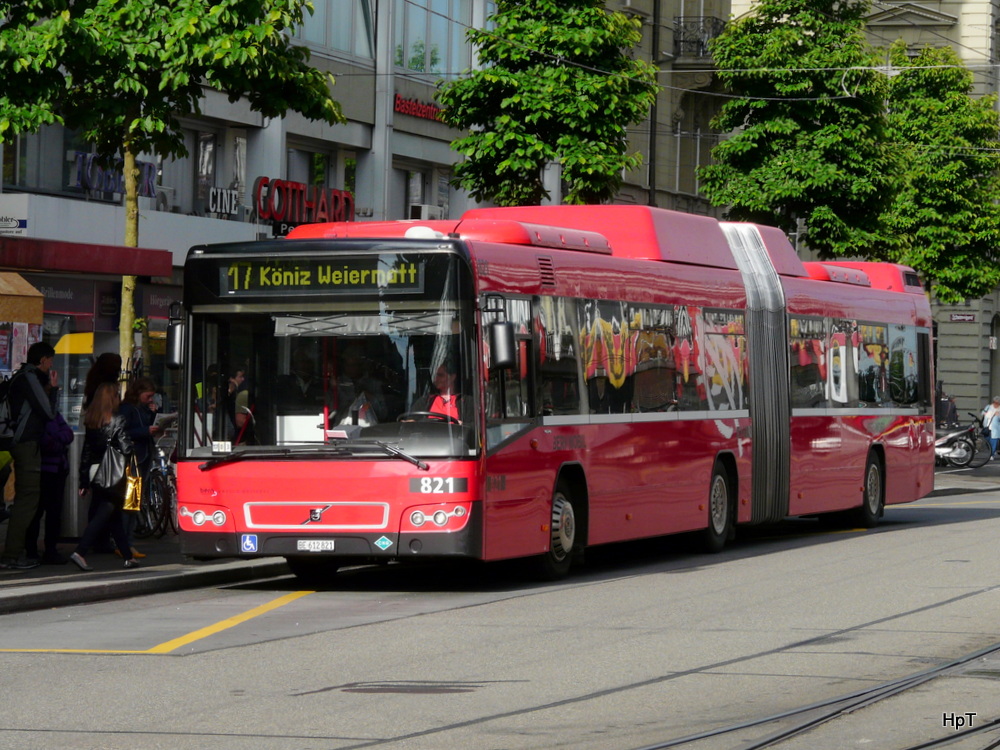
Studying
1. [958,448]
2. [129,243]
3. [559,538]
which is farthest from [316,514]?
[958,448]

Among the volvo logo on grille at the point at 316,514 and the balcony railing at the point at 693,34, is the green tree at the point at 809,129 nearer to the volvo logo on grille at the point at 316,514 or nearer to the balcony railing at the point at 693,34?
the balcony railing at the point at 693,34

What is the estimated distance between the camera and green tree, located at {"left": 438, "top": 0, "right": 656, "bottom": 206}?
27641mm

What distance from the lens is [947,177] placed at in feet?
158

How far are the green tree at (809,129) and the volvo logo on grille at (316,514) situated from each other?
78.8ft

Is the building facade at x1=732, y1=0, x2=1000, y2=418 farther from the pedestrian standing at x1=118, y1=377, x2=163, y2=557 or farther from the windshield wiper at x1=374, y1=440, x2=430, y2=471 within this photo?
the windshield wiper at x1=374, y1=440, x2=430, y2=471

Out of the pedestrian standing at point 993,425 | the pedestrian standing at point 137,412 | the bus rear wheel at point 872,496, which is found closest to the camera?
the pedestrian standing at point 137,412

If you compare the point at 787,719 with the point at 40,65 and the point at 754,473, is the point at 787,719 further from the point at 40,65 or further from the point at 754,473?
the point at 754,473

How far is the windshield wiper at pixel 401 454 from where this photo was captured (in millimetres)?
13633

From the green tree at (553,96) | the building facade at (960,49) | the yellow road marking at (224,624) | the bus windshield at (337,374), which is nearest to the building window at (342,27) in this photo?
the green tree at (553,96)

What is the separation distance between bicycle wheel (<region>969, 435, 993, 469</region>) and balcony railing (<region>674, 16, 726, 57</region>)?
38.9ft

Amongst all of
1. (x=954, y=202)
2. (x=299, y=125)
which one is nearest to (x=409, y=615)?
(x=299, y=125)

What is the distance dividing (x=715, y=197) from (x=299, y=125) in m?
10.3

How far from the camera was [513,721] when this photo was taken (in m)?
8.27

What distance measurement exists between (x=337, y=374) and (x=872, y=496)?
10.9 metres
